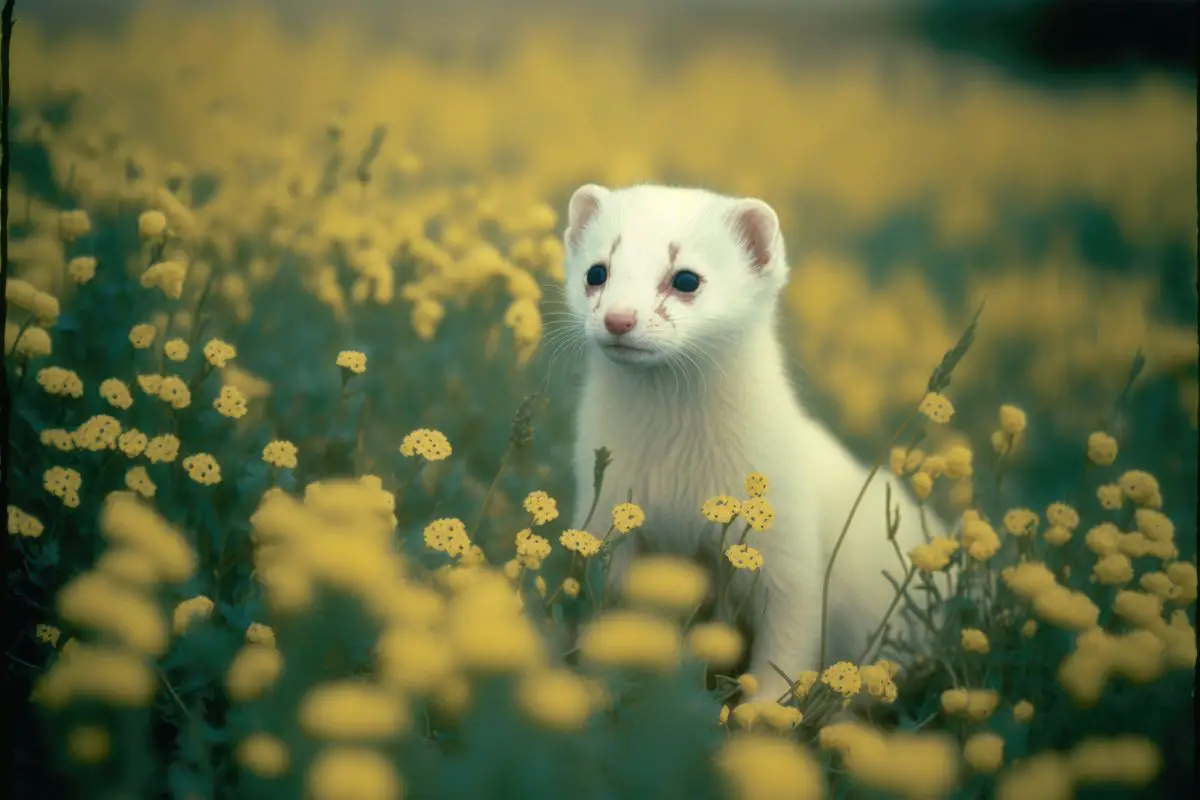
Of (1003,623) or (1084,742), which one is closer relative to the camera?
(1084,742)

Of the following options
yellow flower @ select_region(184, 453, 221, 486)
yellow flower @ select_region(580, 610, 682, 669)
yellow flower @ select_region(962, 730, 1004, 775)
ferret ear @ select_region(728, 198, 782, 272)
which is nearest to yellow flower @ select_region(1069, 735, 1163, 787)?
yellow flower @ select_region(962, 730, 1004, 775)

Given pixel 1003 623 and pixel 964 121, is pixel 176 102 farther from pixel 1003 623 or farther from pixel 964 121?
pixel 1003 623

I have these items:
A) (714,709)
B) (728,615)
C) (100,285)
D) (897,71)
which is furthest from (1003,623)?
(100,285)

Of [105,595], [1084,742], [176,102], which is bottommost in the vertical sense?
[1084,742]

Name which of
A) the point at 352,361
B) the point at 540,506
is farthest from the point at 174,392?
the point at 540,506

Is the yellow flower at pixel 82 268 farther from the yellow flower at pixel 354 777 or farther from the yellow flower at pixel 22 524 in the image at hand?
the yellow flower at pixel 354 777

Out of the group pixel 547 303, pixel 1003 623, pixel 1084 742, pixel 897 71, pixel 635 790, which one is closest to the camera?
pixel 635 790

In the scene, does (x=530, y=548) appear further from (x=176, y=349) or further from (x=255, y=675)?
(x=176, y=349)

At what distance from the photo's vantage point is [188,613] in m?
1.70

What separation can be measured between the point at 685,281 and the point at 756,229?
0.21m

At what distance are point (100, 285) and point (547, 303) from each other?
104 cm

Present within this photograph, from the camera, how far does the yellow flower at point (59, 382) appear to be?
204cm

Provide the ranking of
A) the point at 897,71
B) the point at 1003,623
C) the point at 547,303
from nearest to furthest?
the point at 1003,623
the point at 897,71
the point at 547,303

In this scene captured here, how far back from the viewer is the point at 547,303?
109 inches
